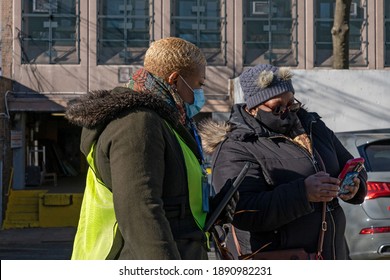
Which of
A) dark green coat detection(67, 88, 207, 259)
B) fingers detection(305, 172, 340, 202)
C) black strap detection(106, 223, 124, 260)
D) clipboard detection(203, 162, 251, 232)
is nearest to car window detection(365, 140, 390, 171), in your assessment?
fingers detection(305, 172, 340, 202)

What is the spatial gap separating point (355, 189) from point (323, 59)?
14016 mm

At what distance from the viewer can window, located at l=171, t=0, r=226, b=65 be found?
1666cm

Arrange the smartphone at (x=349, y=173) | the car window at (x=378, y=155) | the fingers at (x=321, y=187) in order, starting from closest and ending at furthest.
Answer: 1. the fingers at (x=321, y=187)
2. the smartphone at (x=349, y=173)
3. the car window at (x=378, y=155)

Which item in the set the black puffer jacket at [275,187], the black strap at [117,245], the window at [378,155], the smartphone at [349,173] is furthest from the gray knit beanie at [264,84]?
the window at [378,155]

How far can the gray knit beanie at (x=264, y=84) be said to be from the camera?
11.2 ft

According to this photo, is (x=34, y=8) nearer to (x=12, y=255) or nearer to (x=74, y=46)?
(x=74, y=46)

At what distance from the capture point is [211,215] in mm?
2797

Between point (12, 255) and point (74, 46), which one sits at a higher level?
point (74, 46)

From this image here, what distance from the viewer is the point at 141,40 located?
16.7 metres

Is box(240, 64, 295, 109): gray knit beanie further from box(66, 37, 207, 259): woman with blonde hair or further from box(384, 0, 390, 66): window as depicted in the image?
box(384, 0, 390, 66): window

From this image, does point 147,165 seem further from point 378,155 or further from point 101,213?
point 378,155

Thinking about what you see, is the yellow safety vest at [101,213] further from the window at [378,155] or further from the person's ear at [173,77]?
the window at [378,155]

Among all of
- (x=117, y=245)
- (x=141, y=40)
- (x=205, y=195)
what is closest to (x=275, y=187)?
(x=205, y=195)

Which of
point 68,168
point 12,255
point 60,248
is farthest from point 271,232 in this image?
point 68,168
